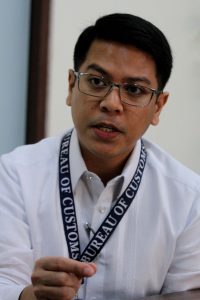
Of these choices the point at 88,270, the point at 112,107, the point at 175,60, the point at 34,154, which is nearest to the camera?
the point at 88,270

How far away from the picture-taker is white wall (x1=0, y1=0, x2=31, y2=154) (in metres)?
2.55

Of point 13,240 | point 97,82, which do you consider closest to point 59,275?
point 13,240

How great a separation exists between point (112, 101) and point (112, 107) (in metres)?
0.02

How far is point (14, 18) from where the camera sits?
2564 millimetres

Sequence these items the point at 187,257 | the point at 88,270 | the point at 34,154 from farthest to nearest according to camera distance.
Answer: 1. the point at 34,154
2. the point at 187,257
3. the point at 88,270

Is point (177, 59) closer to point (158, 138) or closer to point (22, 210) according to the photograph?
point (158, 138)

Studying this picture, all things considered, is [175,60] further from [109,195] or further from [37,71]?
[109,195]

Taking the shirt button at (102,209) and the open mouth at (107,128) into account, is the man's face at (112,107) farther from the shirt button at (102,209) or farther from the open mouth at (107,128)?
the shirt button at (102,209)

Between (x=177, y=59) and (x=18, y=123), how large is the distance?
38.2 inches

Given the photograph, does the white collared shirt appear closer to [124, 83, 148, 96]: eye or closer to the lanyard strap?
the lanyard strap

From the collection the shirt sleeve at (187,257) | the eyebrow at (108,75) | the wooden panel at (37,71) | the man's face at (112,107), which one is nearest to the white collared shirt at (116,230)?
the shirt sleeve at (187,257)

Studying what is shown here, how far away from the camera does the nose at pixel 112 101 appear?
1.52 meters

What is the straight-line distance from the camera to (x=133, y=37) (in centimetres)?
157

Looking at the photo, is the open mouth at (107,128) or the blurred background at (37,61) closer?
the open mouth at (107,128)
